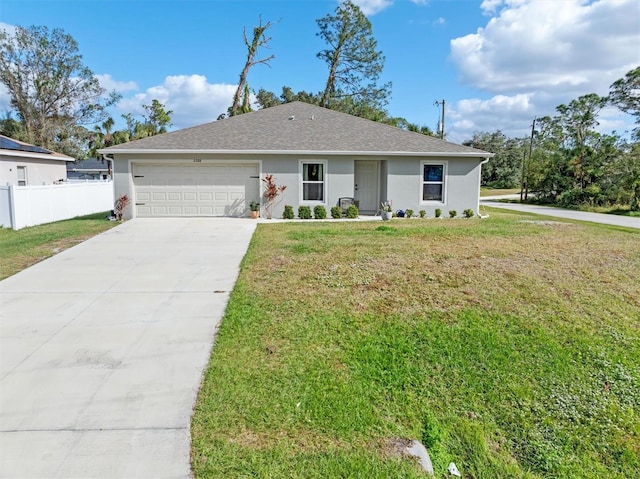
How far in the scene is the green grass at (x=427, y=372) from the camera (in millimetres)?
2986

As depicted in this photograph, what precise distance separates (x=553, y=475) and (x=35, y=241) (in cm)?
1128

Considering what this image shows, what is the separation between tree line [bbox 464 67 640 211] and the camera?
22.2 m

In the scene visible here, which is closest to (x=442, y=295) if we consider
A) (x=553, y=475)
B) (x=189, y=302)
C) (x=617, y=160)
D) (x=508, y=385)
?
(x=508, y=385)

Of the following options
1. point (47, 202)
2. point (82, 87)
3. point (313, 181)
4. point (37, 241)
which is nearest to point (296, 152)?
point (313, 181)

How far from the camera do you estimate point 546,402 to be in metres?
3.62

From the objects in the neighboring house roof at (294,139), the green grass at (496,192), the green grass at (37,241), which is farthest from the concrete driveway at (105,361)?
the green grass at (496,192)

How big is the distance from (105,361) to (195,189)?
1129 cm

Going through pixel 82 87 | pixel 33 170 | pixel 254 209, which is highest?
pixel 82 87

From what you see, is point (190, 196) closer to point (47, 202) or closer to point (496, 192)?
point (47, 202)

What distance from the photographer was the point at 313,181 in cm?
1526

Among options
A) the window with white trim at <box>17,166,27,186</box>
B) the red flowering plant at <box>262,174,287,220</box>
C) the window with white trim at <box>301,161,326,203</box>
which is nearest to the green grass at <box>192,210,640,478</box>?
the red flowering plant at <box>262,174,287,220</box>

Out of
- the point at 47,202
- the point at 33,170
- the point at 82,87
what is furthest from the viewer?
the point at 82,87

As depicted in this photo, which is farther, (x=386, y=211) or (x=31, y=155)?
(x=31, y=155)

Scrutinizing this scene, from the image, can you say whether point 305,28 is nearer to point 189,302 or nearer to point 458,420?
point 189,302
